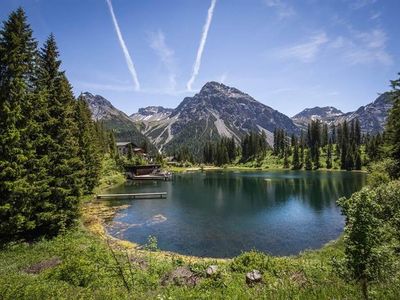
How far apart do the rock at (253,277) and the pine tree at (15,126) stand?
16.8 meters

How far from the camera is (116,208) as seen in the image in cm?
5369

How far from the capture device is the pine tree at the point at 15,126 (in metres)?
21.7

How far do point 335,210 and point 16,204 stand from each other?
45621mm

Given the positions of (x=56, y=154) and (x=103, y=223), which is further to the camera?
(x=103, y=223)

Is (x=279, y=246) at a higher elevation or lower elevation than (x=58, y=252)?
lower

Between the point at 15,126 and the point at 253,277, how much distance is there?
2028 centimetres

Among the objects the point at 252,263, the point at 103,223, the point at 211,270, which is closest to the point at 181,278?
the point at 211,270

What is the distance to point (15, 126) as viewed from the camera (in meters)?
23.2

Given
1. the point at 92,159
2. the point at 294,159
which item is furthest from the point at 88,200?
the point at 294,159

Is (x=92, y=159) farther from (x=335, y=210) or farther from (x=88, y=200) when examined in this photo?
(x=335, y=210)

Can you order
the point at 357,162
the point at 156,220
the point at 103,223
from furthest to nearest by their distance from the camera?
the point at 357,162 < the point at 156,220 < the point at 103,223

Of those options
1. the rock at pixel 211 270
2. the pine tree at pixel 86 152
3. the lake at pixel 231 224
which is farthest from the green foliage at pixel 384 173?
the pine tree at pixel 86 152

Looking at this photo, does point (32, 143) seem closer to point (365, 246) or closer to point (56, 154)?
point (56, 154)

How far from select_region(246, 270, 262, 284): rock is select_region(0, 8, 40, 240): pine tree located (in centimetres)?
1677
